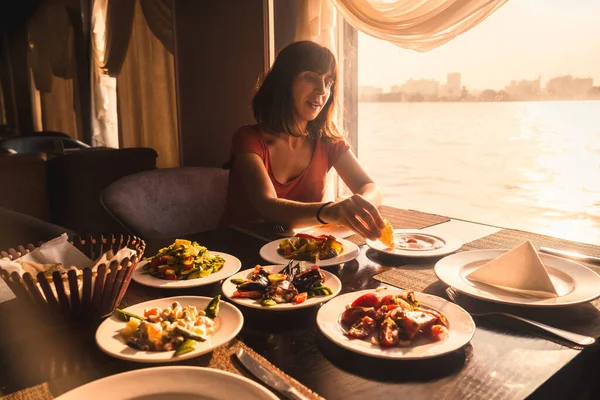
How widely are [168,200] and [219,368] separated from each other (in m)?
1.37

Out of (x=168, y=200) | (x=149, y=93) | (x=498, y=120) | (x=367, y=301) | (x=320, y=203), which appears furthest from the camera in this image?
(x=149, y=93)

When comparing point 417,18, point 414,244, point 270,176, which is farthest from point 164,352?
point 417,18

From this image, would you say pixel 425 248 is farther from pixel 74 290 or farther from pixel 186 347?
pixel 74 290

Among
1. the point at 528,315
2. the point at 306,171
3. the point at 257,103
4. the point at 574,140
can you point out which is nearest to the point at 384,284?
the point at 528,315

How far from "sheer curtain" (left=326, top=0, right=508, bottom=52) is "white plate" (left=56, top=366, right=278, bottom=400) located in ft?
5.32

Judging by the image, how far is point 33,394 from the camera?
64 centimetres

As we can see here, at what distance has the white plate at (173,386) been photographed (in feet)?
1.94

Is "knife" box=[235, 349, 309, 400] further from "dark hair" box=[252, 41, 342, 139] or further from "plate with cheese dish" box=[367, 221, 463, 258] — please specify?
"dark hair" box=[252, 41, 342, 139]

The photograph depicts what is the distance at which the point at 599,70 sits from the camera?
1.92 meters

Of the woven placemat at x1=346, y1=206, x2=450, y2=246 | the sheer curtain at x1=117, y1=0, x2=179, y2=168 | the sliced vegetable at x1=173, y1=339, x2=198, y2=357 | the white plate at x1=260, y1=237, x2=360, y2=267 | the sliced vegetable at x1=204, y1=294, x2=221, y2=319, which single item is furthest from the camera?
the sheer curtain at x1=117, y1=0, x2=179, y2=168

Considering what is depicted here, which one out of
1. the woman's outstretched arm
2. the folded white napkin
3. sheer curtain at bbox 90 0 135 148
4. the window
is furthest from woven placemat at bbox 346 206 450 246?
sheer curtain at bbox 90 0 135 148

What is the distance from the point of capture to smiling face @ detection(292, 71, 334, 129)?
6.00 feet

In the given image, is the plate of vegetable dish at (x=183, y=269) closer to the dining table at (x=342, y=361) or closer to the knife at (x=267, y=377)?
the dining table at (x=342, y=361)

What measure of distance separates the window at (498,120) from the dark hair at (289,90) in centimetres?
41
